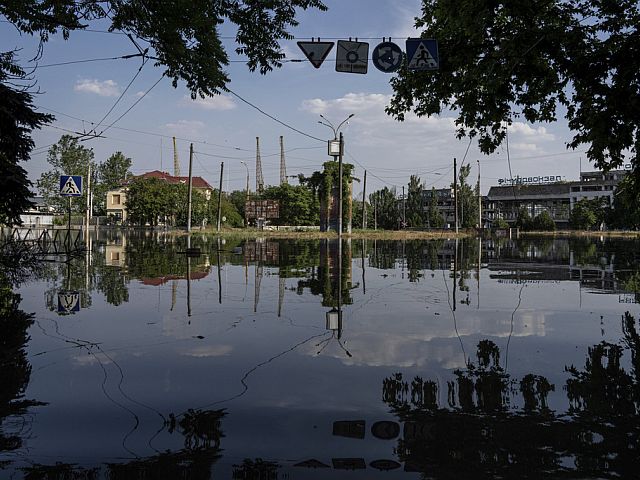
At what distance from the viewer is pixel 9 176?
14078mm

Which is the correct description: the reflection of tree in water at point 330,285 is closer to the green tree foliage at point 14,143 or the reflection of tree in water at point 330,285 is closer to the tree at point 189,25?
the tree at point 189,25

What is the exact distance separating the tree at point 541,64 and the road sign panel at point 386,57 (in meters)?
0.85

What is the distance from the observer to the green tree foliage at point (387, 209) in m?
108

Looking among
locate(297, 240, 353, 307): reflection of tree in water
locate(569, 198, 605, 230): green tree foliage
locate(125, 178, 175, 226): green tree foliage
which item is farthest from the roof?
locate(297, 240, 353, 307): reflection of tree in water

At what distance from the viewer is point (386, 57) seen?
11828 millimetres

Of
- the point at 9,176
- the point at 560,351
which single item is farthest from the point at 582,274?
the point at 9,176

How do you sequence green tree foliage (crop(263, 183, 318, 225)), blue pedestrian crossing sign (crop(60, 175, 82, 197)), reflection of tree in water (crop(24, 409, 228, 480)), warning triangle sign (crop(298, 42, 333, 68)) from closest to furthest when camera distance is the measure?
reflection of tree in water (crop(24, 409, 228, 480)), warning triangle sign (crop(298, 42, 333, 68)), blue pedestrian crossing sign (crop(60, 175, 82, 197)), green tree foliage (crop(263, 183, 318, 225))

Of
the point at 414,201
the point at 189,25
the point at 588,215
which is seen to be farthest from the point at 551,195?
the point at 189,25

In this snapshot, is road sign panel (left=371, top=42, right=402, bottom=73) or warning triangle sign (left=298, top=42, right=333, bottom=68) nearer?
warning triangle sign (left=298, top=42, right=333, bottom=68)

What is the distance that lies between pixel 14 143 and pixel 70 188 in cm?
525

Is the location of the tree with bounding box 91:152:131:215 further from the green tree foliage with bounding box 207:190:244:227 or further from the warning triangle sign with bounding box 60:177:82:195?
the warning triangle sign with bounding box 60:177:82:195

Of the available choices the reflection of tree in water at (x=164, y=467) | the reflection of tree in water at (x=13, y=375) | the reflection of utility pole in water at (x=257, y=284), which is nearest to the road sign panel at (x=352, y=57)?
the reflection of utility pole in water at (x=257, y=284)

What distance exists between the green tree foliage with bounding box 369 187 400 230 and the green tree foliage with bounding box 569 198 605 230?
118ft

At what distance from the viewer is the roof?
137625 millimetres
